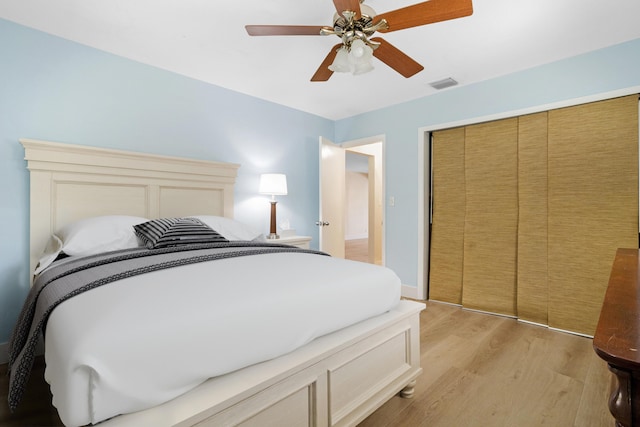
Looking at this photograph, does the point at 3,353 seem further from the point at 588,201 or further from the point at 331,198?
the point at 588,201

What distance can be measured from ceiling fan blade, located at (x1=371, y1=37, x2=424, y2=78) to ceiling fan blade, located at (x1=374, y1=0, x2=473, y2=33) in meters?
0.16

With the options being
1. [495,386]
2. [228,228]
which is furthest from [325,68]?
[495,386]

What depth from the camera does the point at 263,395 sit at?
3.47ft

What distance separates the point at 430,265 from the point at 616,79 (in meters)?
2.27

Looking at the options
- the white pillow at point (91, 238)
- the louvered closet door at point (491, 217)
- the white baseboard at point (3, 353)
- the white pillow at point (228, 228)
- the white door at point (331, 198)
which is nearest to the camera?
the white pillow at point (91, 238)

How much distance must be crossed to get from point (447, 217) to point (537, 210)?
85cm

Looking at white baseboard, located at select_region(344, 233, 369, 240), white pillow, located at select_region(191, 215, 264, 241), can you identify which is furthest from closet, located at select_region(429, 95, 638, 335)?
white baseboard, located at select_region(344, 233, 369, 240)

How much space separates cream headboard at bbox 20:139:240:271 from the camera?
224 cm

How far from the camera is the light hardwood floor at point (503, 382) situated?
1.58 meters

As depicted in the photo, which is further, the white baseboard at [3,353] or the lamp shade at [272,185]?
the lamp shade at [272,185]

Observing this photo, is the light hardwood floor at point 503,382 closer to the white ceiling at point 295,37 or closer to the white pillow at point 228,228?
the white pillow at point 228,228

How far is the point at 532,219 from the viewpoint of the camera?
9.46 feet

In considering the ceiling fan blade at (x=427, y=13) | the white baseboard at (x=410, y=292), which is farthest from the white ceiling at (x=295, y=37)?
the white baseboard at (x=410, y=292)

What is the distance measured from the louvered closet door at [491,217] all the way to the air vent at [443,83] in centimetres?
48
